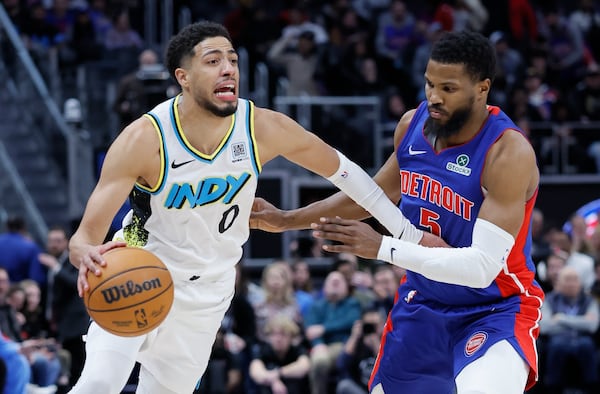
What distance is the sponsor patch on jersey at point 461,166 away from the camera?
6.08m

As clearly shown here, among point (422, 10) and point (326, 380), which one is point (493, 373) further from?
point (422, 10)

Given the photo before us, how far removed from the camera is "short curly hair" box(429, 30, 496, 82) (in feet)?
19.7

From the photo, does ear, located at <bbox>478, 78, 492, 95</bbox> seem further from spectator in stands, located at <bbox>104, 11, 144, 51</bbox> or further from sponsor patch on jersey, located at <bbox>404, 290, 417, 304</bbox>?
spectator in stands, located at <bbox>104, 11, 144, 51</bbox>

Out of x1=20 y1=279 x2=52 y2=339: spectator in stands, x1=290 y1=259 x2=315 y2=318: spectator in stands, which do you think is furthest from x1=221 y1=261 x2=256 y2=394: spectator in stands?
x1=20 y1=279 x2=52 y2=339: spectator in stands

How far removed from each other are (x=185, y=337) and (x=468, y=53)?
80.2 inches

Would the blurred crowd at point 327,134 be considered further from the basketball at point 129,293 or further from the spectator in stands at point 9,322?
the basketball at point 129,293

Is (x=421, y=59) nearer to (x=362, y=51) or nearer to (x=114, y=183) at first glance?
(x=362, y=51)

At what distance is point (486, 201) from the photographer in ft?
19.4

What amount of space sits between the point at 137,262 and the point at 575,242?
7900 millimetres

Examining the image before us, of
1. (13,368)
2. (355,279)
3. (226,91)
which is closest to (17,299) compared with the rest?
(13,368)

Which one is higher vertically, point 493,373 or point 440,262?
point 440,262

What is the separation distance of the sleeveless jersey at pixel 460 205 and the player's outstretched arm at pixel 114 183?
1.40 m

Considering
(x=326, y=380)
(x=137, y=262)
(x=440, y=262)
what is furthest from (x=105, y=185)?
(x=326, y=380)

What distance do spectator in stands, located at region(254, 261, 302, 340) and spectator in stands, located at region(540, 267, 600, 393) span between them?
7.73 ft
